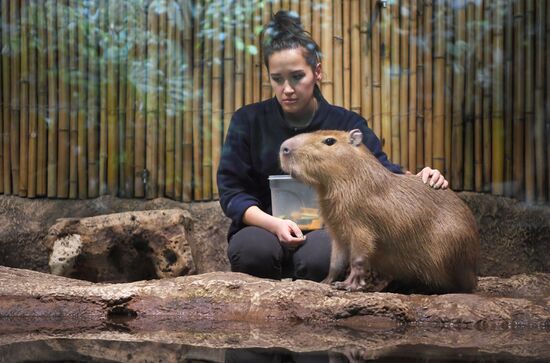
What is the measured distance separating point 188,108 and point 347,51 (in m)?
0.77

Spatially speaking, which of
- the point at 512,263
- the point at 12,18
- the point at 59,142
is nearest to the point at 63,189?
the point at 59,142

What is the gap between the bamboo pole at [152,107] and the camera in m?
3.70

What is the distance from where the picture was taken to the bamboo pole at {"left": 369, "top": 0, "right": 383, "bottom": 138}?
3607 millimetres

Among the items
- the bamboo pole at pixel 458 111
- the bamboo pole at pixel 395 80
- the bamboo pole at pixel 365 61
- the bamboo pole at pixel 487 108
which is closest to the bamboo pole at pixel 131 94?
the bamboo pole at pixel 365 61

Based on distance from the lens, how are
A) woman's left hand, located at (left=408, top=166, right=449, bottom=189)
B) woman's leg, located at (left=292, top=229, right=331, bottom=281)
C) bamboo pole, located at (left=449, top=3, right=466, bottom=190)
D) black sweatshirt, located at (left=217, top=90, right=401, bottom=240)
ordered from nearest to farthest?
woman's left hand, located at (left=408, top=166, right=449, bottom=189)
woman's leg, located at (left=292, top=229, right=331, bottom=281)
black sweatshirt, located at (left=217, top=90, right=401, bottom=240)
bamboo pole, located at (left=449, top=3, right=466, bottom=190)

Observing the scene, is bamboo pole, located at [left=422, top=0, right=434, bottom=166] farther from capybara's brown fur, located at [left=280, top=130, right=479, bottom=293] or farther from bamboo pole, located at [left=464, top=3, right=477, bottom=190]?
capybara's brown fur, located at [left=280, top=130, right=479, bottom=293]

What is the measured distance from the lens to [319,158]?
8.70 feet

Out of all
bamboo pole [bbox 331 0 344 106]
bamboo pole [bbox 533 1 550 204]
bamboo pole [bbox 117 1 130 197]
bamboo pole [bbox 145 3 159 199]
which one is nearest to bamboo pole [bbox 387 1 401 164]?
bamboo pole [bbox 331 0 344 106]

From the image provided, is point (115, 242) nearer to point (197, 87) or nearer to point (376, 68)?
point (197, 87)

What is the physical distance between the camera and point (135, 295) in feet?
8.32

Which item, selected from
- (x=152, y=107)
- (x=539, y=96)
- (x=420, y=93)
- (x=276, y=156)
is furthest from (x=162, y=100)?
(x=539, y=96)

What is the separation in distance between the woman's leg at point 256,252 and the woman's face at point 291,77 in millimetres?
482

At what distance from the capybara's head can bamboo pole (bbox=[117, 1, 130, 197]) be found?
125 centimetres

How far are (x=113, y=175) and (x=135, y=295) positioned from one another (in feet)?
4.13
